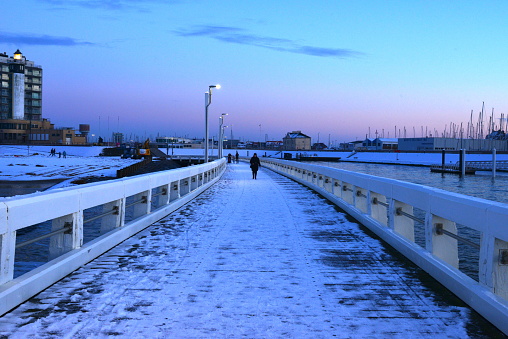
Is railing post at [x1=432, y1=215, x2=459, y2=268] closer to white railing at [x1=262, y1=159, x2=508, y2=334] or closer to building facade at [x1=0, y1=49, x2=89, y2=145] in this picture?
white railing at [x1=262, y1=159, x2=508, y2=334]

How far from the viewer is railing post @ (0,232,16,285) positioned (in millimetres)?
5645

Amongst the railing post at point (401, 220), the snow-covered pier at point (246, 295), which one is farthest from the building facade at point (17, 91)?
the railing post at point (401, 220)

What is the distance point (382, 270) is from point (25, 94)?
177 meters

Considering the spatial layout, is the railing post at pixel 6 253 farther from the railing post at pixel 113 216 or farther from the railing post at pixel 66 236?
the railing post at pixel 113 216

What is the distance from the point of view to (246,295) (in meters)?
6.40

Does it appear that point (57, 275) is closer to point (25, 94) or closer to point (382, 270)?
point (382, 270)

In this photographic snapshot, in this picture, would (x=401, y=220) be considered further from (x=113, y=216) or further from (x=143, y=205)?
(x=143, y=205)

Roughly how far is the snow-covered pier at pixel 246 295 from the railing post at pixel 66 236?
0.44 meters

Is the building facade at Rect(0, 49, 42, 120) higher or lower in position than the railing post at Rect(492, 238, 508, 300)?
higher

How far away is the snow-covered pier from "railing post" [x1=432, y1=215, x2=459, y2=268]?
0.40m

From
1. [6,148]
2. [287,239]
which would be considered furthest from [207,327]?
[6,148]

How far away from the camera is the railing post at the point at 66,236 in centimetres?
763

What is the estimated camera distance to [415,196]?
8625 millimetres

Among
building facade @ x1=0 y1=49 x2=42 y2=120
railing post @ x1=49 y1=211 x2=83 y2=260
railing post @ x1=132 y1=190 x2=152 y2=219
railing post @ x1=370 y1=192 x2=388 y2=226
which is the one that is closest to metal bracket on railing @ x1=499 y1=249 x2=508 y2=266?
railing post @ x1=49 y1=211 x2=83 y2=260
